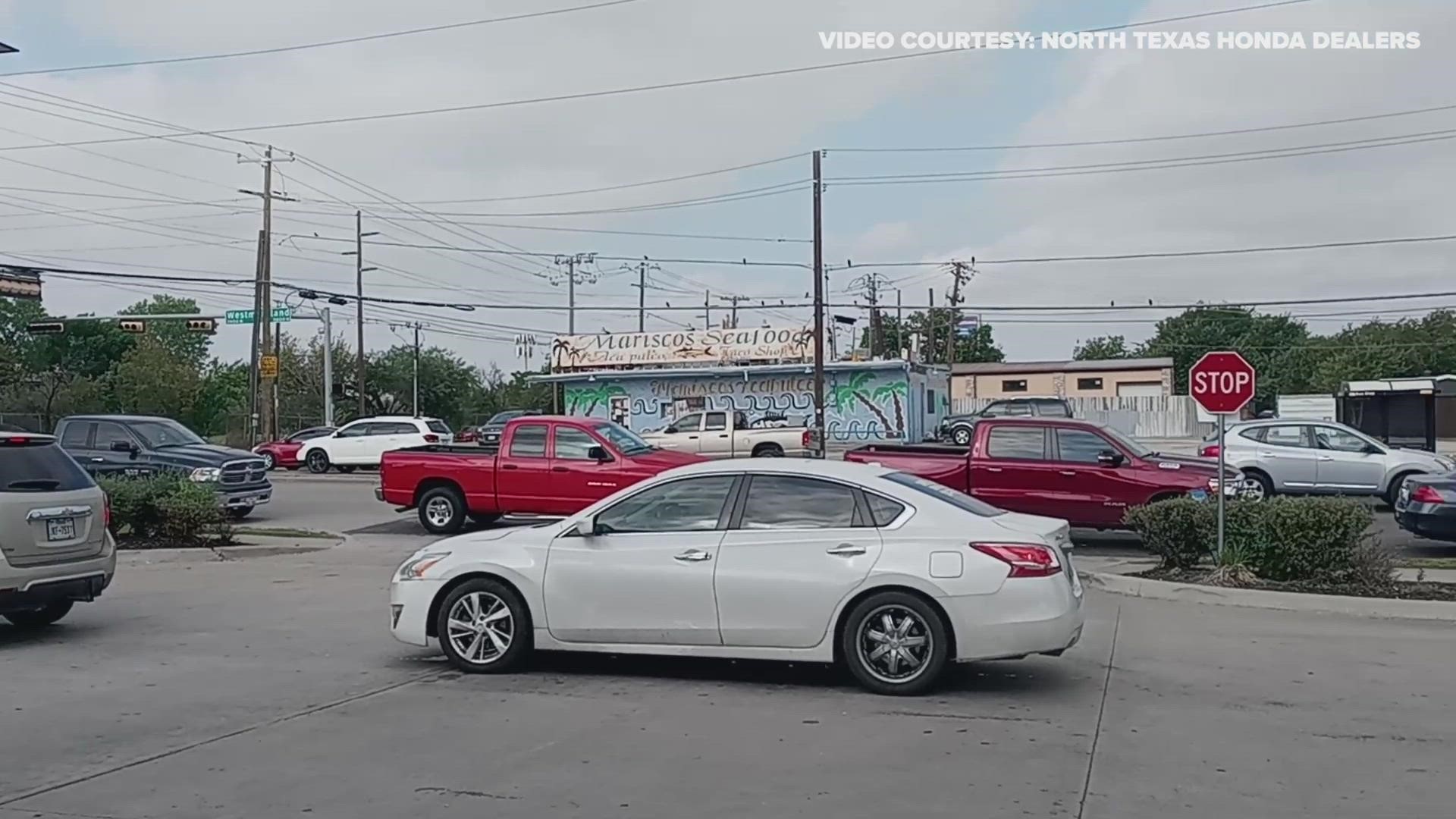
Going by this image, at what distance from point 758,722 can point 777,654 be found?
3.03 feet

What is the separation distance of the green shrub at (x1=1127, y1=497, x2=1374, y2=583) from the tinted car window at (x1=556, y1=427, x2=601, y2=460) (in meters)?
8.54

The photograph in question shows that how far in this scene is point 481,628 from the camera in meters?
9.47

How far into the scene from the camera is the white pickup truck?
35562mm

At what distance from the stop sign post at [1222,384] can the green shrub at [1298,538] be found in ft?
2.86

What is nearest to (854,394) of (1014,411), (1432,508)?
(1014,411)

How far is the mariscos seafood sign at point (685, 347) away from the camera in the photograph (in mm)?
52375

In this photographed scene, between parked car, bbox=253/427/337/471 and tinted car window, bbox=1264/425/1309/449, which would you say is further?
parked car, bbox=253/427/337/471

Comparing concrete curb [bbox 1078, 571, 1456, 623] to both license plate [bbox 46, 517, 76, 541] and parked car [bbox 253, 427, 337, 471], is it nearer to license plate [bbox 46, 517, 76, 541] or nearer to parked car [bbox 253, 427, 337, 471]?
license plate [bbox 46, 517, 76, 541]

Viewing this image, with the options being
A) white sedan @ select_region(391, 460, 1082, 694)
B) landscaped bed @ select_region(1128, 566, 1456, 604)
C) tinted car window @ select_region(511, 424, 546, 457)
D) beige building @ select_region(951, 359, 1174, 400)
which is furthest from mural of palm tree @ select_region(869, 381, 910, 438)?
white sedan @ select_region(391, 460, 1082, 694)

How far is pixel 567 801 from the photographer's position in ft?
21.2

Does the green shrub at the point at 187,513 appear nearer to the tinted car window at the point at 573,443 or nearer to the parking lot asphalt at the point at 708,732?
the tinted car window at the point at 573,443

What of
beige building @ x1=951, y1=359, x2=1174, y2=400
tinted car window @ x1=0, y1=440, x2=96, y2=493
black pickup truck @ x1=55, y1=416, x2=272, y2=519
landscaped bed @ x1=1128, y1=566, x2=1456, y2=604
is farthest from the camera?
beige building @ x1=951, y1=359, x2=1174, y2=400

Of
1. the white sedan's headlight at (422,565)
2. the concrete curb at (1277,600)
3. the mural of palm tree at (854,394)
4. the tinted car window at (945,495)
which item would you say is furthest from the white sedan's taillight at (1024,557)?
the mural of palm tree at (854,394)

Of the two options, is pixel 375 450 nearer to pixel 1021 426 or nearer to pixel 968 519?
pixel 1021 426
